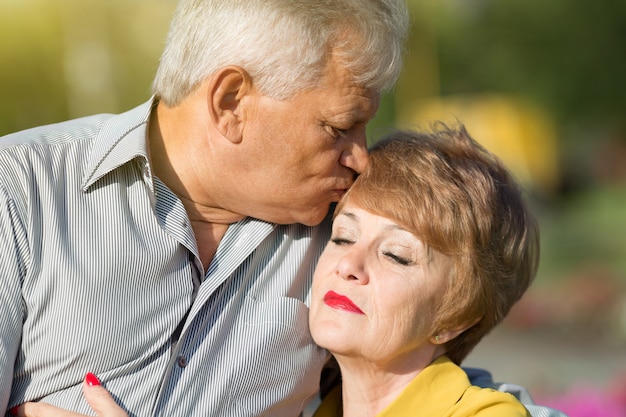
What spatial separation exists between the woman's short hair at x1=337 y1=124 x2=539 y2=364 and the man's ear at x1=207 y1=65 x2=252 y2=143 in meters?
0.45

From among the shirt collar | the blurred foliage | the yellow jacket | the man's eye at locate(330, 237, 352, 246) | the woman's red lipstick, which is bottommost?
the blurred foliage

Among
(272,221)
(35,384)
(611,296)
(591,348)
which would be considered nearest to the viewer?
(35,384)

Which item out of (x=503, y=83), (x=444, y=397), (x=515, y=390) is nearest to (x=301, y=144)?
(x=444, y=397)

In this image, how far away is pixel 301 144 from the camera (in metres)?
2.83

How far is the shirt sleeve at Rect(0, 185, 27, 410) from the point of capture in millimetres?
2500

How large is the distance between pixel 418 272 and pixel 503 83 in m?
20.6

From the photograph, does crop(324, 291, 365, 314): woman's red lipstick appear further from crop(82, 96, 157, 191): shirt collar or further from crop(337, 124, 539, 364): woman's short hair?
crop(82, 96, 157, 191): shirt collar

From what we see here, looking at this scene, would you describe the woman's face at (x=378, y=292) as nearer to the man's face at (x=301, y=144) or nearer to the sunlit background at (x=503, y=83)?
the man's face at (x=301, y=144)

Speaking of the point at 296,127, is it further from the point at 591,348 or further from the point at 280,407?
the point at 591,348

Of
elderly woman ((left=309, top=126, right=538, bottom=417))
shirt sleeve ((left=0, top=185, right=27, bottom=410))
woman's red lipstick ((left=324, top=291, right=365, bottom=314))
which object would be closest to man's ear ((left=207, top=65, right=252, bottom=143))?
elderly woman ((left=309, top=126, right=538, bottom=417))

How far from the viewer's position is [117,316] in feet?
8.66

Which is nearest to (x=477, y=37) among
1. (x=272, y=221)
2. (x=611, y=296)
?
(x=611, y=296)

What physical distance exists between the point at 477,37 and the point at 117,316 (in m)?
22.0

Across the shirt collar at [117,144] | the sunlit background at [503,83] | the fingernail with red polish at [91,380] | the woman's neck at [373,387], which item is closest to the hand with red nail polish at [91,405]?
the fingernail with red polish at [91,380]
